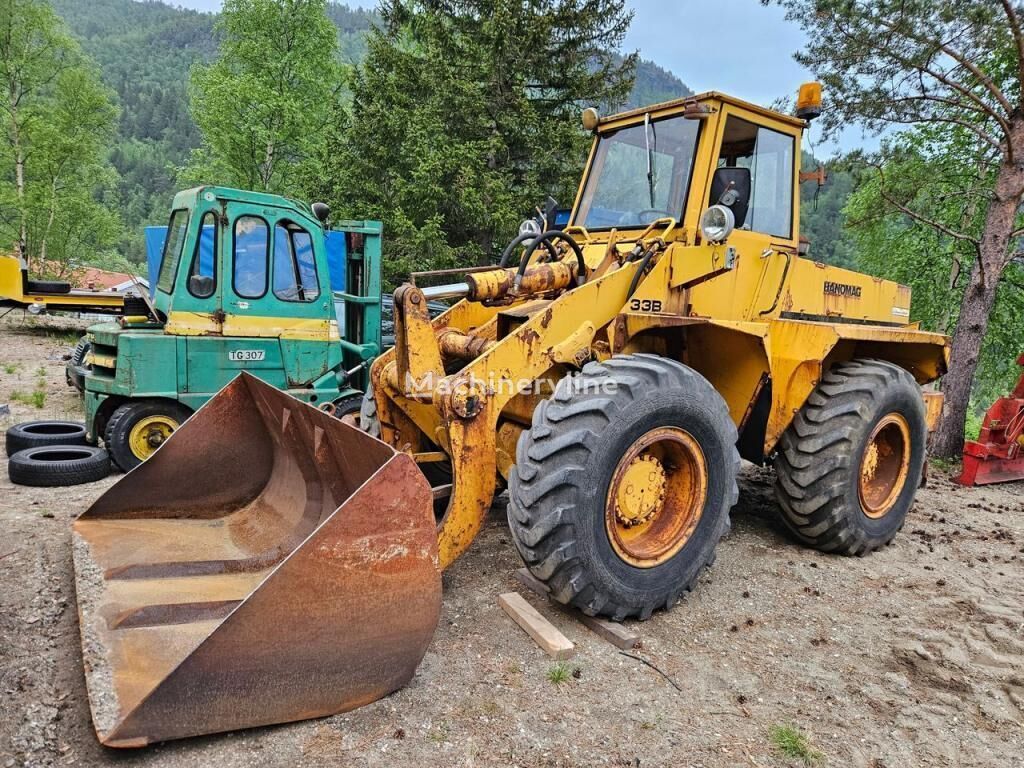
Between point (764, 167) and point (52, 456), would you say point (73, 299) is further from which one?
point (764, 167)

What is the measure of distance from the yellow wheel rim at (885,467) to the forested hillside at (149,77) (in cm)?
1276

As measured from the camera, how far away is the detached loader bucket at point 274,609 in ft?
7.40

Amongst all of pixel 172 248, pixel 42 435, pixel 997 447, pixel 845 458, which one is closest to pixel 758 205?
pixel 845 458

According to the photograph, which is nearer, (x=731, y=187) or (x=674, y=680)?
(x=674, y=680)

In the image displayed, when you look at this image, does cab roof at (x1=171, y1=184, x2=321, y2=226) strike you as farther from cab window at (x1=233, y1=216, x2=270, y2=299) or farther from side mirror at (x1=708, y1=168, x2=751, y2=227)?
side mirror at (x1=708, y1=168, x2=751, y2=227)

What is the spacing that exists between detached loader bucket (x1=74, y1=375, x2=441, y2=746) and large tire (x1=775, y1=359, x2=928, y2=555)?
2.88 meters

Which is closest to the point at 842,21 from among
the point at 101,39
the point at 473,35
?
the point at 473,35

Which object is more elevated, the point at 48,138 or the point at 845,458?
the point at 48,138

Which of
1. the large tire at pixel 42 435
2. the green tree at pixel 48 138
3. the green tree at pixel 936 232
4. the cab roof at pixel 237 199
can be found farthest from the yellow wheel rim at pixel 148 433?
the green tree at pixel 48 138

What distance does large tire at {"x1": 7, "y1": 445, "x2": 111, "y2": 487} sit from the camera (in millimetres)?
5484

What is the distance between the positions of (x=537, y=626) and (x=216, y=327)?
4.81 meters

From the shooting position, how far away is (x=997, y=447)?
7.42 metres

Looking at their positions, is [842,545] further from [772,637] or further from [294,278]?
[294,278]

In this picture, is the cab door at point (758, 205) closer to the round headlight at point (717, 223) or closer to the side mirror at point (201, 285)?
the round headlight at point (717, 223)
